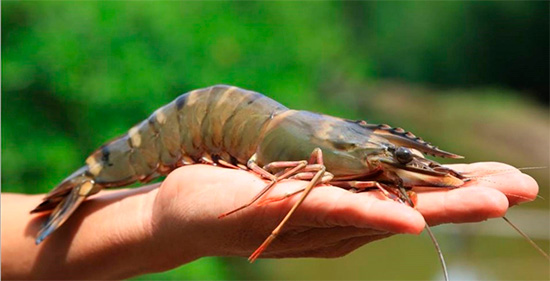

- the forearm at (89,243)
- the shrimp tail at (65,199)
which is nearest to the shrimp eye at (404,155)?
the forearm at (89,243)

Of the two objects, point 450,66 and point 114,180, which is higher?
point 114,180

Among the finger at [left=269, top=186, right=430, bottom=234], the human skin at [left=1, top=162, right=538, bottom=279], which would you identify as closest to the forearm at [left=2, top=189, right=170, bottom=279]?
the human skin at [left=1, top=162, right=538, bottom=279]

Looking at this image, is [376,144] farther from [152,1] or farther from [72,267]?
[152,1]

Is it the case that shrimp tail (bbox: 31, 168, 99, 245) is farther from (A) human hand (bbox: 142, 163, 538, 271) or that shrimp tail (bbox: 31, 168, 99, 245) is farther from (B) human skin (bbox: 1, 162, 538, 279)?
(A) human hand (bbox: 142, 163, 538, 271)

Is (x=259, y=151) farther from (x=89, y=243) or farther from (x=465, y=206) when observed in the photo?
(x=465, y=206)

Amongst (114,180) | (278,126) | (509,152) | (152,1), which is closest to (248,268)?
(152,1)

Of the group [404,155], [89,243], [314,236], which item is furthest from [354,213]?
[89,243]
